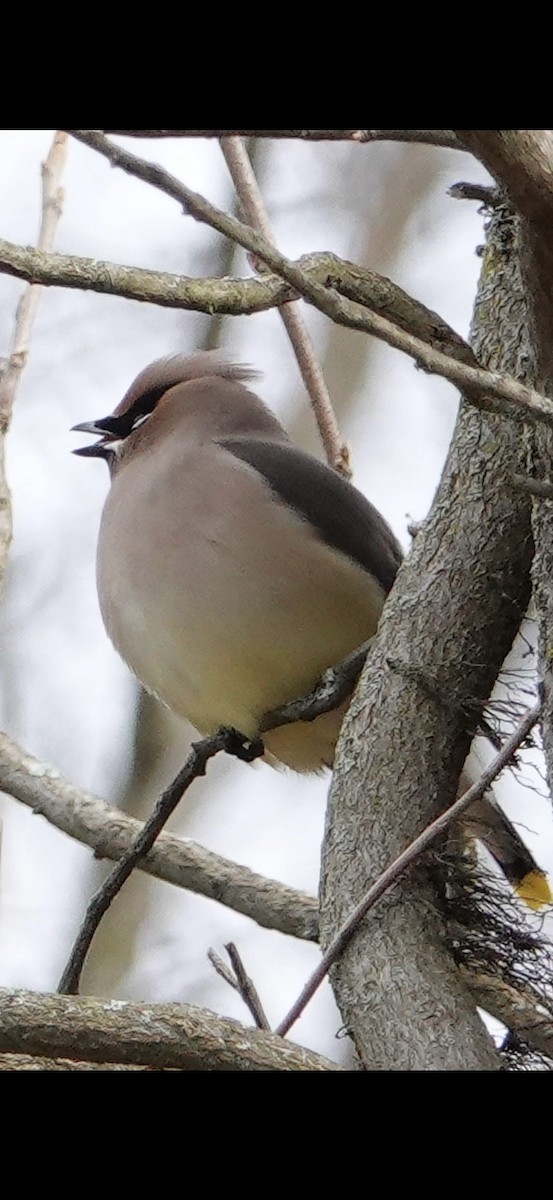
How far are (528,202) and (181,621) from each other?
1.05 meters

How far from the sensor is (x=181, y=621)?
8.14 ft

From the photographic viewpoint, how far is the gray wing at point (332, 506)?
2602 millimetres

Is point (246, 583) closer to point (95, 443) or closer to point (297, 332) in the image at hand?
point (297, 332)

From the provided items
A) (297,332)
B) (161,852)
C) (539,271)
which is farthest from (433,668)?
(297,332)

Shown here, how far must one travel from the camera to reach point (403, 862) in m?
1.81

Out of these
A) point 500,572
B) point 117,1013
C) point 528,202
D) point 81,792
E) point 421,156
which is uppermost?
point 421,156

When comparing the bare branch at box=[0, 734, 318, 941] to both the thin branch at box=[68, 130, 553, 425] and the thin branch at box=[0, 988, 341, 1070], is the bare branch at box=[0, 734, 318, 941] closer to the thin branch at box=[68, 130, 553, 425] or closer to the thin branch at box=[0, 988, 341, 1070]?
the thin branch at box=[0, 988, 341, 1070]

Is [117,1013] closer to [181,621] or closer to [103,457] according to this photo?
[181,621]

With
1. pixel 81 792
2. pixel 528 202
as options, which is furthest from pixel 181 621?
pixel 528 202

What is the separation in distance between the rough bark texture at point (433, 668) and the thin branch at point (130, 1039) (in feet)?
0.76

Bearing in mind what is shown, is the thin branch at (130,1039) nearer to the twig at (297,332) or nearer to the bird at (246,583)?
the bird at (246,583)

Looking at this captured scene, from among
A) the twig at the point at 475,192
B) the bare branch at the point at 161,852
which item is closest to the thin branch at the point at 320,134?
the twig at the point at 475,192

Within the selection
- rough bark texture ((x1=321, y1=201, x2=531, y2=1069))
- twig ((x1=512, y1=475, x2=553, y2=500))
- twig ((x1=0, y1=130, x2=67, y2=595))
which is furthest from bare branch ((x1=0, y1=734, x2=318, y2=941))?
twig ((x1=512, y1=475, x2=553, y2=500))

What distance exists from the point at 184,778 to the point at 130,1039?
1.71ft
